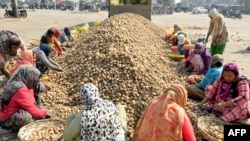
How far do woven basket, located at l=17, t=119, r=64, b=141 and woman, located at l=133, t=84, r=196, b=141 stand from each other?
55.6 inches

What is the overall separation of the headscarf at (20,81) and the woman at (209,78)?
2.53 meters

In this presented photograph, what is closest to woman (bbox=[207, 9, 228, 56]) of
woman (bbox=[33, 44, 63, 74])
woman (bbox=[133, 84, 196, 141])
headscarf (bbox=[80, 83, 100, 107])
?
woman (bbox=[33, 44, 63, 74])

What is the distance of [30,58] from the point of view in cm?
416

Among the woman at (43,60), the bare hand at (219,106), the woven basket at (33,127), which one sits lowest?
the woven basket at (33,127)


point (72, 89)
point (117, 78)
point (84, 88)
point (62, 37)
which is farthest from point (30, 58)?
point (62, 37)

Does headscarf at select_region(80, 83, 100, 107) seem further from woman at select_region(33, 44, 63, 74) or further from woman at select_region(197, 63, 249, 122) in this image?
woman at select_region(33, 44, 63, 74)

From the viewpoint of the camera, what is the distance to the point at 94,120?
2471mm

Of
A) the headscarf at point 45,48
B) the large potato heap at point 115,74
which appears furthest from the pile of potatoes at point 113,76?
the headscarf at point 45,48

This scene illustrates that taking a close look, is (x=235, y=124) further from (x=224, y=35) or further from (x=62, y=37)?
(x=62, y=37)

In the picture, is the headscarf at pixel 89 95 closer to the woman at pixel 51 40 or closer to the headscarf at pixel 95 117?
the headscarf at pixel 95 117

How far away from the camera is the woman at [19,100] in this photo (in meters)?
3.47

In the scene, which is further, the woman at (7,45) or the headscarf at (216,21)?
the headscarf at (216,21)

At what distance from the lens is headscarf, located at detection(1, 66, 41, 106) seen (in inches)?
136

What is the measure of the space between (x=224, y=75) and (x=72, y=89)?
237 centimetres
